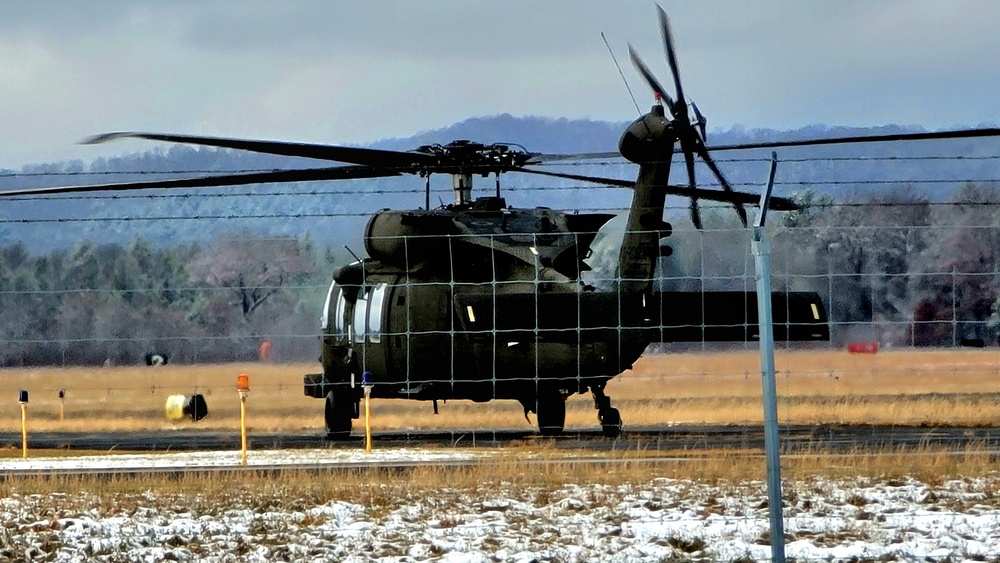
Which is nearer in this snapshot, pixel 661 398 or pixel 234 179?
pixel 234 179

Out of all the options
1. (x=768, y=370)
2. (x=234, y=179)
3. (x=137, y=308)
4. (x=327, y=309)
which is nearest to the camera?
(x=768, y=370)

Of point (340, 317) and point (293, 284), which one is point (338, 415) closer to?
point (340, 317)

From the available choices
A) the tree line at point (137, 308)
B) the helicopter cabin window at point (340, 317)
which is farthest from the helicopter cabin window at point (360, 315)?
the tree line at point (137, 308)

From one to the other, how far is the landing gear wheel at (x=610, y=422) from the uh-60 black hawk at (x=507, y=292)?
2 centimetres

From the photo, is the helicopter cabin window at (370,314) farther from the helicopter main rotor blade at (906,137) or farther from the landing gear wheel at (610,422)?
the helicopter main rotor blade at (906,137)

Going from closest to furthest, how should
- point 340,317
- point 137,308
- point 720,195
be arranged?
point 720,195 → point 137,308 → point 340,317

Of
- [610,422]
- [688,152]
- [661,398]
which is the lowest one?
[661,398]

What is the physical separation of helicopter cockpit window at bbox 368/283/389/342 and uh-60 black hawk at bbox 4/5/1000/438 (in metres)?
0.03

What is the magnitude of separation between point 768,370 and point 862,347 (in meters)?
18.9

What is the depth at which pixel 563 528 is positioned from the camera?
13297 millimetres

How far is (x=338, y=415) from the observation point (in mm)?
25797

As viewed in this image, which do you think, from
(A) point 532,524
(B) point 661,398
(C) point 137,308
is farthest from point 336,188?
(A) point 532,524

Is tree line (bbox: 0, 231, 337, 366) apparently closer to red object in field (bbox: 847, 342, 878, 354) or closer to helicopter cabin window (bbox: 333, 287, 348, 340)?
helicopter cabin window (bbox: 333, 287, 348, 340)

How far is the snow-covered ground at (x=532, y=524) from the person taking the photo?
41.1 feet
